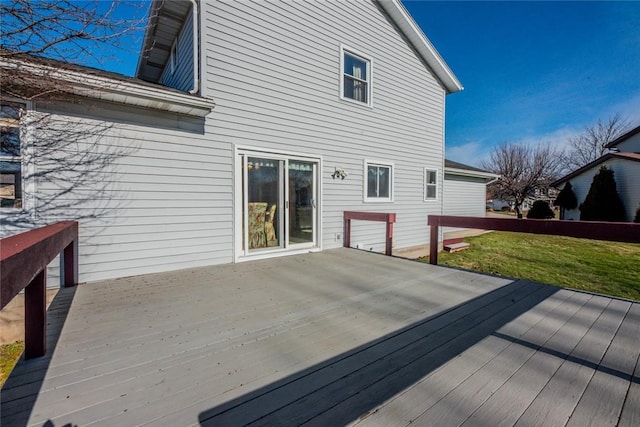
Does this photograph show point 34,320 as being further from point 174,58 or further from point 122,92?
point 174,58

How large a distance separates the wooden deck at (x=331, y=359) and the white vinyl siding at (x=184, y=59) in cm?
380

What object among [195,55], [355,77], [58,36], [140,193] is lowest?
[140,193]

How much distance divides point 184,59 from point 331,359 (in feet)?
19.4

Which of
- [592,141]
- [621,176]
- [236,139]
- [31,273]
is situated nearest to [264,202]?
[236,139]

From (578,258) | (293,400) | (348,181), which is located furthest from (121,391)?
(578,258)

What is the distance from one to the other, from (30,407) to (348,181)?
5.84m

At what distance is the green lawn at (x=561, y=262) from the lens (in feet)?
19.3

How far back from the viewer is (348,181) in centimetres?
660

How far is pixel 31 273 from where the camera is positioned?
5.14ft

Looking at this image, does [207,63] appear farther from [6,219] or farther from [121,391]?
[121,391]

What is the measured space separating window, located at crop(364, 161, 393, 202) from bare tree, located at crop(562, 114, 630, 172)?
2828 centimetres

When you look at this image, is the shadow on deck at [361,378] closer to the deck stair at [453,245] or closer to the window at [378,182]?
the window at [378,182]

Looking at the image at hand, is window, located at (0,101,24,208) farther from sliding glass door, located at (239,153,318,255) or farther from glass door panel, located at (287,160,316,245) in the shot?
glass door panel, located at (287,160,316,245)

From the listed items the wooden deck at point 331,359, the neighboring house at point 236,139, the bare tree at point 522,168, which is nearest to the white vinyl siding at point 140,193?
the neighboring house at point 236,139
